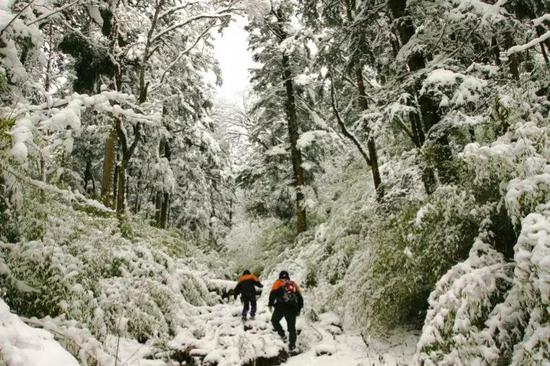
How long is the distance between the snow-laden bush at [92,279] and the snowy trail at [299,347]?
74 cm

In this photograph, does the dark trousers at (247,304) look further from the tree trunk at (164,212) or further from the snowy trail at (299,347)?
the tree trunk at (164,212)

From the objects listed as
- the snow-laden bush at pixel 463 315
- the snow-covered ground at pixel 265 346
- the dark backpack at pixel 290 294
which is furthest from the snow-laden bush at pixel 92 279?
the snow-laden bush at pixel 463 315

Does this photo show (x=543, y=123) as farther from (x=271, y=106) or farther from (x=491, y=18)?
(x=271, y=106)

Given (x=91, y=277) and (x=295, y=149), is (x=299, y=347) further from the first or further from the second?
(x=295, y=149)

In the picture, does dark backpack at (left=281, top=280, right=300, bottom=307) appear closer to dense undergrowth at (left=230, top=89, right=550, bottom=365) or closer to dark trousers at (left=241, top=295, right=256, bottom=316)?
A: dense undergrowth at (left=230, top=89, right=550, bottom=365)

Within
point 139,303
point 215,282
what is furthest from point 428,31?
point 215,282

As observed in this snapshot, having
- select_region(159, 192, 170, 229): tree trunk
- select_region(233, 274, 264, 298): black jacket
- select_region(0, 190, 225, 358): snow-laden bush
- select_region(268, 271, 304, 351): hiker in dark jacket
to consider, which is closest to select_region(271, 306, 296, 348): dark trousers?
select_region(268, 271, 304, 351): hiker in dark jacket

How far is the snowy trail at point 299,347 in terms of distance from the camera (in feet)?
24.1

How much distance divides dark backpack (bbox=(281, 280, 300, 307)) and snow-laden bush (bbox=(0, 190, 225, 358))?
2289mm

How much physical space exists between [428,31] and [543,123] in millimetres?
3518

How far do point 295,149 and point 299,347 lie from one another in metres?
11.2

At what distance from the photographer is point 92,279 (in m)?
7.56

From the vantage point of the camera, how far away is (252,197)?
2119cm

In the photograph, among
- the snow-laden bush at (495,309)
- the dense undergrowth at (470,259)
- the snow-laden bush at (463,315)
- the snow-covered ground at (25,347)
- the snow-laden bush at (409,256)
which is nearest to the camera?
the snow-covered ground at (25,347)
